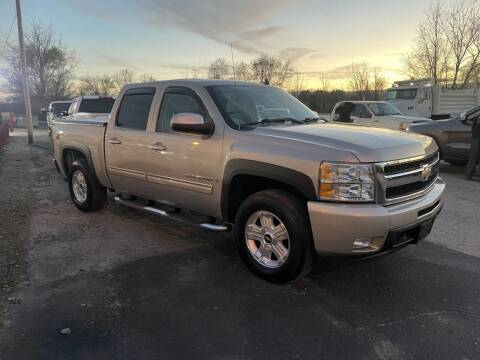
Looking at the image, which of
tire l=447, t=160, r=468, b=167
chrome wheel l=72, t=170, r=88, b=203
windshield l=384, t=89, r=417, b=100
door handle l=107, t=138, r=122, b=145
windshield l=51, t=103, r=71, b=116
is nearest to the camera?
door handle l=107, t=138, r=122, b=145

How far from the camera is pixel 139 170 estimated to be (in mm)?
5355

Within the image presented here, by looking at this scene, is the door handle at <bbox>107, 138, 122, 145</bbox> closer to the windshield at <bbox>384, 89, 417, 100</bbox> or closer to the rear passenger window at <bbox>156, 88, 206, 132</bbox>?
the rear passenger window at <bbox>156, 88, 206, 132</bbox>

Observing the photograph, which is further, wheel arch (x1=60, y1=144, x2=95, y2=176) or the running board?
wheel arch (x1=60, y1=144, x2=95, y2=176)

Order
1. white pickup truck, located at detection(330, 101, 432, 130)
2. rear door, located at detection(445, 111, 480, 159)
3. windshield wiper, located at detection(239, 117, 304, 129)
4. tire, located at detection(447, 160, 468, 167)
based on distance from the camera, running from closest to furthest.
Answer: windshield wiper, located at detection(239, 117, 304, 129), rear door, located at detection(445, 111, 480, 159), tire, located at detection(447, 160, 468, 167), white pickup truck, located at detection(330, 101, 432, 130)

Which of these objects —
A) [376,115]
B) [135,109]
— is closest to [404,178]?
[135,109]

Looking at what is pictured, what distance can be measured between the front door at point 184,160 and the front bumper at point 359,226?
125cm

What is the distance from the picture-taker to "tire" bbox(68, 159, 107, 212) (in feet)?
21.1

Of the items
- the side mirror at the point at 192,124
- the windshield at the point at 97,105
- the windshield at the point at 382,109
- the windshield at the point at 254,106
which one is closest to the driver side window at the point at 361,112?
the windshield at the point at 382,109

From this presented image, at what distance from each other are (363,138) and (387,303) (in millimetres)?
1410

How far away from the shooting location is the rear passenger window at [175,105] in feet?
15.7

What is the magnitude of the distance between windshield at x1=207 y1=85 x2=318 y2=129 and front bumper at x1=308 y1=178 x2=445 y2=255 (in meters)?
1.36

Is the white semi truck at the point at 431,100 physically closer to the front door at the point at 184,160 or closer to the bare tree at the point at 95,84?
the front door at the point at 184,160

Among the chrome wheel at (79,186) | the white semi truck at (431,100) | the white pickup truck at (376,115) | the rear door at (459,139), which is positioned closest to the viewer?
the chrome wheel at (79,186)

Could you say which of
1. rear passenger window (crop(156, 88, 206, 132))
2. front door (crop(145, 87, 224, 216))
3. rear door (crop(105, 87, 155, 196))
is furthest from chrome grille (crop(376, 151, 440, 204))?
rear door (crop(105, 87, 155, 196))
